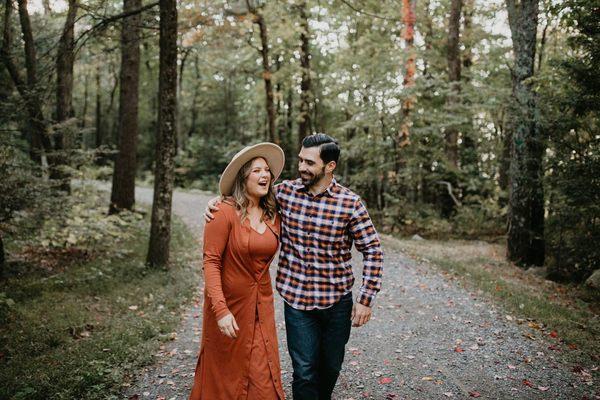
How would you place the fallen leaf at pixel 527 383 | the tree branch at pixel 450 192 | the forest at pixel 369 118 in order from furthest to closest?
the tree branch at pixel 450 192 < the forest at pixel 369 118 < the fallen leaf at pixel 527 383

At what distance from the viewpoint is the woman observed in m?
3.08

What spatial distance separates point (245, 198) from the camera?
3.33 metres

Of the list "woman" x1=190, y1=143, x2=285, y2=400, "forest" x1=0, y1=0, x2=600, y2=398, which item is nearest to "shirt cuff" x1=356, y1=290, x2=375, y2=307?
"woman" x1=190, y1=143, x2=285, y2=400

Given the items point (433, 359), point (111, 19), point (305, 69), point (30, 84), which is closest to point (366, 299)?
point (433, 359)

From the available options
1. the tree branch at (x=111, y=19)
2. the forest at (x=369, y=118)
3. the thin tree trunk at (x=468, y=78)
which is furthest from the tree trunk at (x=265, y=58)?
the thin tree trunk at (x=468, y=78)

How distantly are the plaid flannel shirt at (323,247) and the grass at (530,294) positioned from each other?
3840mm

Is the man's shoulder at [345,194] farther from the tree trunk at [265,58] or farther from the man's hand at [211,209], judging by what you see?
the tree trunk at [265,58]

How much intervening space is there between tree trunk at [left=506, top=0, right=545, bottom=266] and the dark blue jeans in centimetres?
822

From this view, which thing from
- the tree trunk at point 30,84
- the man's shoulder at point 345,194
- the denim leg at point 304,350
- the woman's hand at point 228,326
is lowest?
the denim leg at point 304,350

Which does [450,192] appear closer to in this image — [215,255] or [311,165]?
[311,165]

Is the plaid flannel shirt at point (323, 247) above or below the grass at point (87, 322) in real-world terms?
above

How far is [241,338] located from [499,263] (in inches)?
386

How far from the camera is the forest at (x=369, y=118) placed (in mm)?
8031

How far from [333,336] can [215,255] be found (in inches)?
43.4
